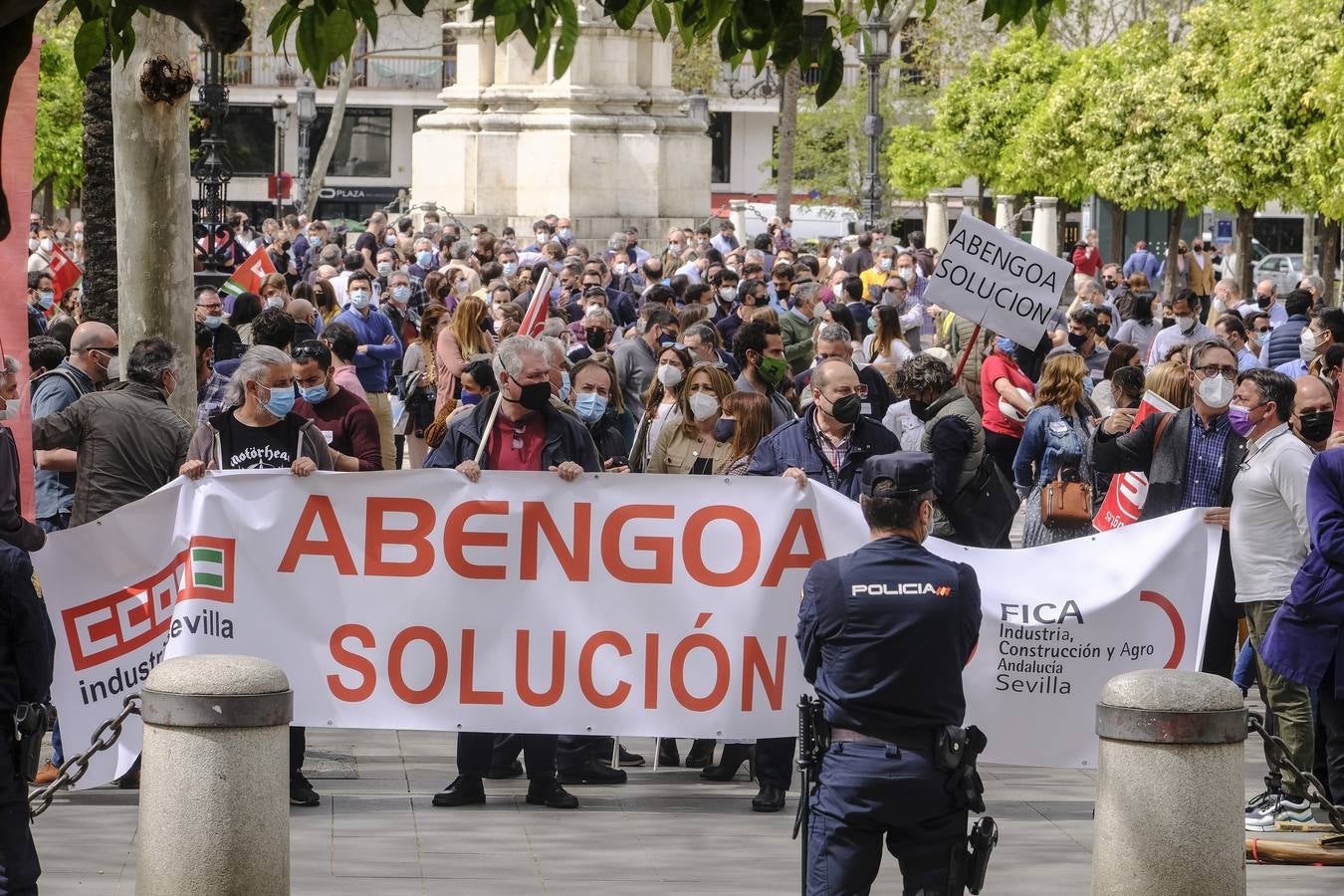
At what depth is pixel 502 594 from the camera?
8586 millimetres

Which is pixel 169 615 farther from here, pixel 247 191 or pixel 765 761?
pixel 247 191

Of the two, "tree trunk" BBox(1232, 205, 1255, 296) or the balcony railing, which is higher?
the balcony railing

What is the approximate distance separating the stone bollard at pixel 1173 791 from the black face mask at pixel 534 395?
306cm

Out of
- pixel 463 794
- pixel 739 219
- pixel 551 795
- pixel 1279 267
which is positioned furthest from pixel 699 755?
pixel 1279 267

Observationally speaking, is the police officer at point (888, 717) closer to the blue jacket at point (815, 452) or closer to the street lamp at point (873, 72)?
the blue jacket at point (815, 452)

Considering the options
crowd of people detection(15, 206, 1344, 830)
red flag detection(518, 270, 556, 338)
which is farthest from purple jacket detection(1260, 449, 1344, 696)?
red flag detection(518, 270, 556, 338)

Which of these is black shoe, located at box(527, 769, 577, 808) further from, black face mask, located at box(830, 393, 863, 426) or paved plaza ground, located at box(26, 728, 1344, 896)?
black face mask, located at box(830, 393, 863, 426)

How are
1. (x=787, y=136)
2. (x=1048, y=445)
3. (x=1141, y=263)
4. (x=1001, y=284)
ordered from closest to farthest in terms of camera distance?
(x=1048, y=445)
(x=1001, y=284)
(x=1141, y=263)
(x=787, y=136)

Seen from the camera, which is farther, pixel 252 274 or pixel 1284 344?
pixel 252 274

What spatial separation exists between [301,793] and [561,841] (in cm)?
117

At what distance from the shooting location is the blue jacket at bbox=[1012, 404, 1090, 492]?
11.2 meters

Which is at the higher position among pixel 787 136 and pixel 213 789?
pixel 787 136

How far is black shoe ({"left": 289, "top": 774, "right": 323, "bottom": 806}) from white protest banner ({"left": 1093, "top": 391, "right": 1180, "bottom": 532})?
4.10 meters

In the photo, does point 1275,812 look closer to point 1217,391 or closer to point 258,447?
point 1217,391
